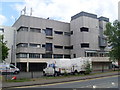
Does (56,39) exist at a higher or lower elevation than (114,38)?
higher

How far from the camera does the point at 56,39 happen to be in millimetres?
53062

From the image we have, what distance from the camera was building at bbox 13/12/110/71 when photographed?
157 ft

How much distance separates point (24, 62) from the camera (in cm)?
4712

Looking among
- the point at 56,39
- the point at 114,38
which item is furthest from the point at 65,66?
the point at 56,39

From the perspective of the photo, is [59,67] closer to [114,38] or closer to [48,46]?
[114,38]

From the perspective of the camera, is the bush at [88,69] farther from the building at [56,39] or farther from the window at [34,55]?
the window at [34,55]

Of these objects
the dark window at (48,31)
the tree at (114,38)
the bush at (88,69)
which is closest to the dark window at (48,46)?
the dark window at (48,31)

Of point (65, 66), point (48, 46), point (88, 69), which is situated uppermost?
point (48, 46)

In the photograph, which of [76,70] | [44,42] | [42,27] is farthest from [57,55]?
[76,70]

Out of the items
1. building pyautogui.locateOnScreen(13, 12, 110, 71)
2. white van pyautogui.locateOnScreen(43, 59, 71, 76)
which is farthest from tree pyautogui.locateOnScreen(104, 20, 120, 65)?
building pyautogui.locateOnScreen(13, 12, 110, 71)

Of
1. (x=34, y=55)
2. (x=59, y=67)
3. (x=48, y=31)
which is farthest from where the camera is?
(x=48, y=31)

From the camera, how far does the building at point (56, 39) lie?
47734 mm

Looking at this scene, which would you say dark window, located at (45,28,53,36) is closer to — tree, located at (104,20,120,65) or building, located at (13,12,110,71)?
building, located at (13,12,110,71)

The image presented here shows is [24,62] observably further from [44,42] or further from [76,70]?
[76,70]
